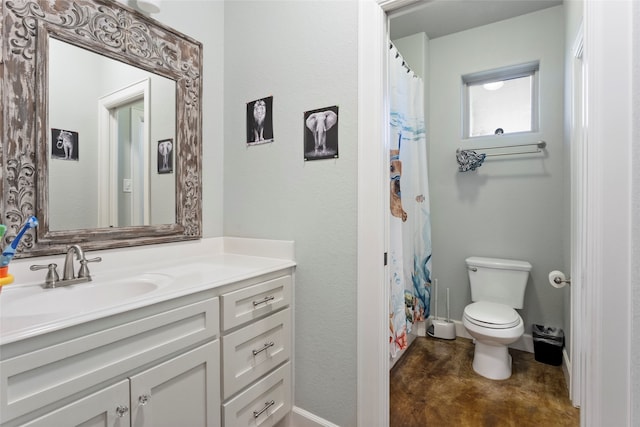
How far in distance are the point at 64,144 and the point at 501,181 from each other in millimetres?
2829

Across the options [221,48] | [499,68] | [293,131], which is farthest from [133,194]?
[499,68]

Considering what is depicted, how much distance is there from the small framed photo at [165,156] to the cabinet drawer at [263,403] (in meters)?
1.13

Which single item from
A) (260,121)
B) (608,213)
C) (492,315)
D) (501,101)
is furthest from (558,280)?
(260,121)

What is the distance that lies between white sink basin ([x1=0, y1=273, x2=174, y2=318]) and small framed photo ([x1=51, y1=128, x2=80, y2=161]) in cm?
52

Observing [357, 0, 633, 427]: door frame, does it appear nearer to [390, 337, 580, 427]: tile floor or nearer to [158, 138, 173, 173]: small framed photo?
[390, 337, 580, 427]: tile floor

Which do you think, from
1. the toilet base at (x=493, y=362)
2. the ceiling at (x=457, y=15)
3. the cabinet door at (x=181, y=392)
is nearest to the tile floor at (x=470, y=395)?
the toilet base at (x=493, y=362)

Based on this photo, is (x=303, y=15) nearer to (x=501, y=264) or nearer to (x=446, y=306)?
(x=501, y=264)

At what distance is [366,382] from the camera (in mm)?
1385

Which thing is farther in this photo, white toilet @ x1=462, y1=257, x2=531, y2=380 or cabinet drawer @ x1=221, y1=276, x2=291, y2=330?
white toilet @ x1=462, y1=257, x2=531, y2=380

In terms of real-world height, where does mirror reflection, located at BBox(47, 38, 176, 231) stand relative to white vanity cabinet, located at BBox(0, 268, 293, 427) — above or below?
above

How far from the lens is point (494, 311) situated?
2166mm

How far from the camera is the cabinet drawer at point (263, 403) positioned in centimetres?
123

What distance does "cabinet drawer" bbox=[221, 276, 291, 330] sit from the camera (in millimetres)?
1203

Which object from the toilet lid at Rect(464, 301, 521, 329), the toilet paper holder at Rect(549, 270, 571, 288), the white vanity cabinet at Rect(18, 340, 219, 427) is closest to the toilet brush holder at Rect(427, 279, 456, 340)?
the toilet lid at Rect(464, 301, 521, 329)
